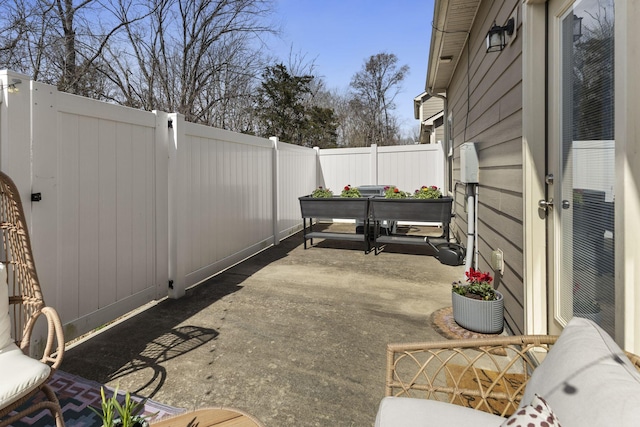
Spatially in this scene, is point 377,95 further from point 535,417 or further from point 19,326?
point 535,417

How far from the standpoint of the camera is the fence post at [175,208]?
3.43 m

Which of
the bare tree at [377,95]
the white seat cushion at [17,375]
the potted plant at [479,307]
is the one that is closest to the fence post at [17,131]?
the white seat cushion at [17,375]

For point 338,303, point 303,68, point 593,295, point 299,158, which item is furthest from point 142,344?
point 303,68

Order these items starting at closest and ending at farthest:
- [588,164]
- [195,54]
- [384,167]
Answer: [588,164] → [384,167] → [195,54]

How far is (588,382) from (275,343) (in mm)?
1998

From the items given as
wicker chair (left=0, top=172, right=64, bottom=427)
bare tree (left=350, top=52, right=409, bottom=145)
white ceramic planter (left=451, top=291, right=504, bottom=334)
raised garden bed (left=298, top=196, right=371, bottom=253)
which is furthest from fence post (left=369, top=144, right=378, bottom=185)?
bare tree (left=350, top=52, right=409, bottom=145)

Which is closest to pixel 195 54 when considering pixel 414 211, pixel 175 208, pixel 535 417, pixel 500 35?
pixel 175 208

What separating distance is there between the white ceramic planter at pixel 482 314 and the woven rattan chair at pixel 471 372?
0.99ft

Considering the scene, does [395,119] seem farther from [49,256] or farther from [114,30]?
[49,256]

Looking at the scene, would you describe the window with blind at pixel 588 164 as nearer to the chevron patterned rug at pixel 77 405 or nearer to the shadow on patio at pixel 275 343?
the shadow on patio at pixel 275 343

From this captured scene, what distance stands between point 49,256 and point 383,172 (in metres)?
6.72

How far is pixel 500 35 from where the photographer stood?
2.70 meters

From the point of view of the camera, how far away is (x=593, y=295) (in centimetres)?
163

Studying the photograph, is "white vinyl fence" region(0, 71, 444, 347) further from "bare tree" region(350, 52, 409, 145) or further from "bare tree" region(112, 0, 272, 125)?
"bare tree" region(350, 52, 409, 145)
